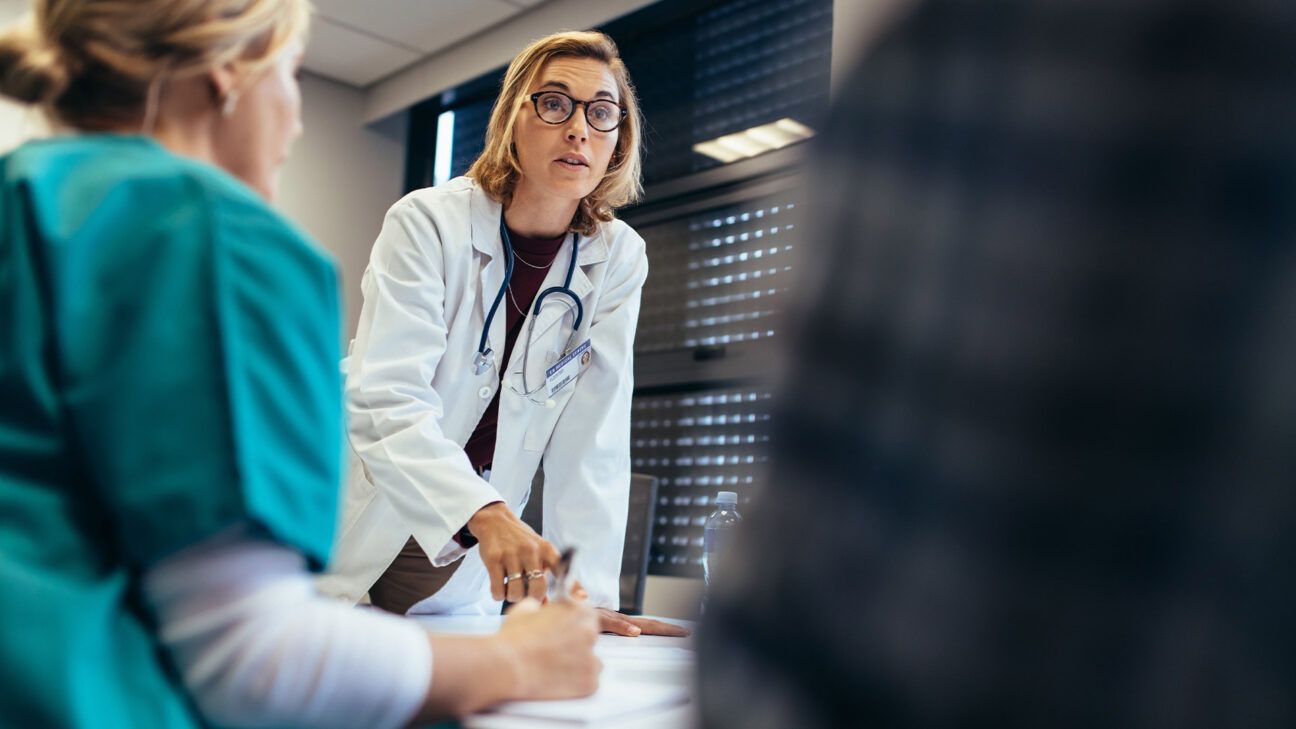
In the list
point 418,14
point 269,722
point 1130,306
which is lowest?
point 269,722

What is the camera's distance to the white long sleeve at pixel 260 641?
1.76 ft

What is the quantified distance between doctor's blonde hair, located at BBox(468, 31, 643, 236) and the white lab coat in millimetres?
59

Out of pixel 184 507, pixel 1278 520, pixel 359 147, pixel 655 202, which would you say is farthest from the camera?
pixel 359 147

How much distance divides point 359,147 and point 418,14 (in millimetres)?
878

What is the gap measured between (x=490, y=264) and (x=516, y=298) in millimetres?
86

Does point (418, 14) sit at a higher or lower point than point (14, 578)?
higher

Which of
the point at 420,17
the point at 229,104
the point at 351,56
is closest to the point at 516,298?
the point at 229,104

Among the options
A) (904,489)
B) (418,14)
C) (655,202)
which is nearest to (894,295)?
(904,489)

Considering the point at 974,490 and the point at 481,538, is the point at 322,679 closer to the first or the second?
the point at 974,490

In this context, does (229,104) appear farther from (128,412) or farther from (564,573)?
(564,573)

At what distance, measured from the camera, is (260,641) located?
0.54m

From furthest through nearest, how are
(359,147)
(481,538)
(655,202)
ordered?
(359,147) → (655,202) → (481,538)

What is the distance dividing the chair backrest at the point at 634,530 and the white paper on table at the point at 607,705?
1.29 m

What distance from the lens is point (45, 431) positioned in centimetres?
55
